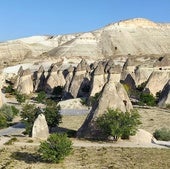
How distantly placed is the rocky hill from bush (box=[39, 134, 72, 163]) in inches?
3899

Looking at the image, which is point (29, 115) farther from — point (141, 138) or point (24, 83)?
point (24, 83)

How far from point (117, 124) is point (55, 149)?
6.14 metres

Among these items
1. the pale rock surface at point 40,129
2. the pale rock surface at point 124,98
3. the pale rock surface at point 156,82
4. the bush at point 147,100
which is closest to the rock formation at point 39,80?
the pale rock surface at point 156,82

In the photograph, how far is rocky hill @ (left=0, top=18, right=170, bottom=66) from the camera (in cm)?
13362

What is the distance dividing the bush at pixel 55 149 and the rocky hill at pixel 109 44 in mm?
99029

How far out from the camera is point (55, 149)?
78.7 ft

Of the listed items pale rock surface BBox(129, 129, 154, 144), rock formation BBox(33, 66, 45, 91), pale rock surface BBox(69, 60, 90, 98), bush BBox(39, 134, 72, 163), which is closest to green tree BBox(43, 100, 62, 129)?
pale rock surface BBox(129, 129, 154, 144)

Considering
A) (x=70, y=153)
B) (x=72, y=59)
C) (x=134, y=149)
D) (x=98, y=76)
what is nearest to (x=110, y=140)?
(x=134, y=149)

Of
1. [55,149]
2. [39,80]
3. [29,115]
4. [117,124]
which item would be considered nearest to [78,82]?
[39,80]

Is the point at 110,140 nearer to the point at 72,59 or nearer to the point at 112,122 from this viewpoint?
the point at 112,122

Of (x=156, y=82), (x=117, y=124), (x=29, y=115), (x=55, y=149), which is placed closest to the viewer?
(x=55, y=149)

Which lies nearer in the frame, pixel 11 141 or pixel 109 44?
pixel 11 141

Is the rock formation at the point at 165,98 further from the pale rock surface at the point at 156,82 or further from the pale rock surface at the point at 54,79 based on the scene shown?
the pale rock surface at the point at 54,79

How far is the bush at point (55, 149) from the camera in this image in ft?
77.5
